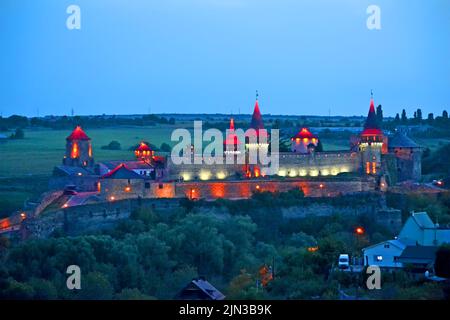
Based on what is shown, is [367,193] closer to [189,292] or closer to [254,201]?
[254,201]

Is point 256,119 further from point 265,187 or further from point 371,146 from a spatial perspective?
point 265,187

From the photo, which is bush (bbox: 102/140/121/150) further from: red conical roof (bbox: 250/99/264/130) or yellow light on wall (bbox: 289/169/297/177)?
yellow light on wall (bbox: 289/169/297/177)

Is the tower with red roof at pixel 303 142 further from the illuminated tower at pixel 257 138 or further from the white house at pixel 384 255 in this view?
the white house at pixel 384 255

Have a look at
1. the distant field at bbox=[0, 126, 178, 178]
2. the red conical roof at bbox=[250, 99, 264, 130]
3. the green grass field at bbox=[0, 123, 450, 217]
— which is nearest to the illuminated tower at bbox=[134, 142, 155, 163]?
the red conical roof at bbox=[250, 99, 264, 130]

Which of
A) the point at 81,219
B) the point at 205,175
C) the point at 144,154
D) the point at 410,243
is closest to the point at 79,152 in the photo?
the point at 144,154

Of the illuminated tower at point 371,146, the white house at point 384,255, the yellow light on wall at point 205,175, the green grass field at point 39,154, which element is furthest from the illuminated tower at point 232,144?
the white house at point 384,255
